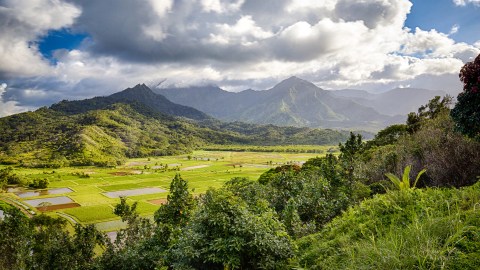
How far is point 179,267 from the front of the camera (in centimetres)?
718

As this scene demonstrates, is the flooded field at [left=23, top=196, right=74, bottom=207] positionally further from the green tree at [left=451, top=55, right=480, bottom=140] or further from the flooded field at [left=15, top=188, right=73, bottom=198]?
the green tree at [left=451, top=55, right=480, bottom=140]

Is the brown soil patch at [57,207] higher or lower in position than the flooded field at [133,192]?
higher

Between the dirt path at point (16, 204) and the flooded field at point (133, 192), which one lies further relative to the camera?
the flooded field at point (133, 192)

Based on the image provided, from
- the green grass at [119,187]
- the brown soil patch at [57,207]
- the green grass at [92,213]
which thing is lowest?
the green grass at [92,213]

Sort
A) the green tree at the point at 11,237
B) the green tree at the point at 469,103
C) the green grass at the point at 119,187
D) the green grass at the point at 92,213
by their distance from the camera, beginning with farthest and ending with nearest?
the green grass at the point at 119,187 < the green grass at the point at 92,213 < the green tree at the point at 11,237 < the green tree at the point at 469,103

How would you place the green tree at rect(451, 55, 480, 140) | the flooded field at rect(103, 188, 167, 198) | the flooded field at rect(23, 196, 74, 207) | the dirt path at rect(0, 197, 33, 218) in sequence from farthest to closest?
the flooded field at rect(103, 188, 167, 198) < the flooded field at rect(23, 196, 74, 207) < the dirt path at rect(0, 197, 33, 218) < the green tree at rect(451, 55, 480, 140)

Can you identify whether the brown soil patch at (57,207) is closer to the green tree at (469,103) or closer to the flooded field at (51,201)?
the flooded field at (51,201)

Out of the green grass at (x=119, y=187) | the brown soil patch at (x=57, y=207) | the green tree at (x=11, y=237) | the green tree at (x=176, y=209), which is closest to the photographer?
the green tree at (x=176, y=209)

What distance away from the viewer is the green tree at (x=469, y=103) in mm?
10703

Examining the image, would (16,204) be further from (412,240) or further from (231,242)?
(412,240)

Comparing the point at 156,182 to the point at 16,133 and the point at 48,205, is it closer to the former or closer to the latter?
the point at 48,205

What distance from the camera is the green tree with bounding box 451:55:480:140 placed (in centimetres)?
1070

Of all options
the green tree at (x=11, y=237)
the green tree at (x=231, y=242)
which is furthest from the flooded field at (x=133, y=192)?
the green tree at (x=231, y=242)

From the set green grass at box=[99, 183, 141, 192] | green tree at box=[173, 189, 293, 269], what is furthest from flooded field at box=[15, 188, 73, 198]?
green tree at box=[173, 189, 293, 269]
